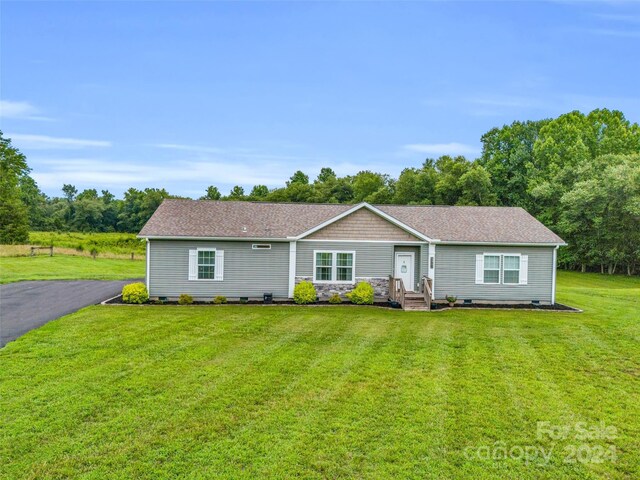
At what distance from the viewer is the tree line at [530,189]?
3572 centimetres

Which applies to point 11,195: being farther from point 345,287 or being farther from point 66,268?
point 345,287

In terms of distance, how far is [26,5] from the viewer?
18.0 m

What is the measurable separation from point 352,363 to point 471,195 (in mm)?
38087

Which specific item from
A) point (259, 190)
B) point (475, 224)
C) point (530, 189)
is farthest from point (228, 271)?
point (259, 190)

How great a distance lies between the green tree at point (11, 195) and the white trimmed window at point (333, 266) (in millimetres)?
32068

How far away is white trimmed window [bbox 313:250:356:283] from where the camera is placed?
60.3ft

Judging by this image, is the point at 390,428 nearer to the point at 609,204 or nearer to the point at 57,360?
the point at 57,360

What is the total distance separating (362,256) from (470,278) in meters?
4.73

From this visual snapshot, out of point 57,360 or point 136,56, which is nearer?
point 57,360

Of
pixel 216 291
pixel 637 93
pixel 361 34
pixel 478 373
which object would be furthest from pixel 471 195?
pixel 478 373

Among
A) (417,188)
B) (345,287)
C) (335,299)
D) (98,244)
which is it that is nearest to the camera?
(335,299)

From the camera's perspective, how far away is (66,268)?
3033 cm

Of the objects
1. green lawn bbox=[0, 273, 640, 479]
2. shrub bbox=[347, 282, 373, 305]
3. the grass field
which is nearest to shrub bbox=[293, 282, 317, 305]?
shrub bbox=[347, 282, 373, 305]

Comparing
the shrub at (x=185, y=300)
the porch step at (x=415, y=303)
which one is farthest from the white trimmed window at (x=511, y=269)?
the shrub at (x=185, y=300)
